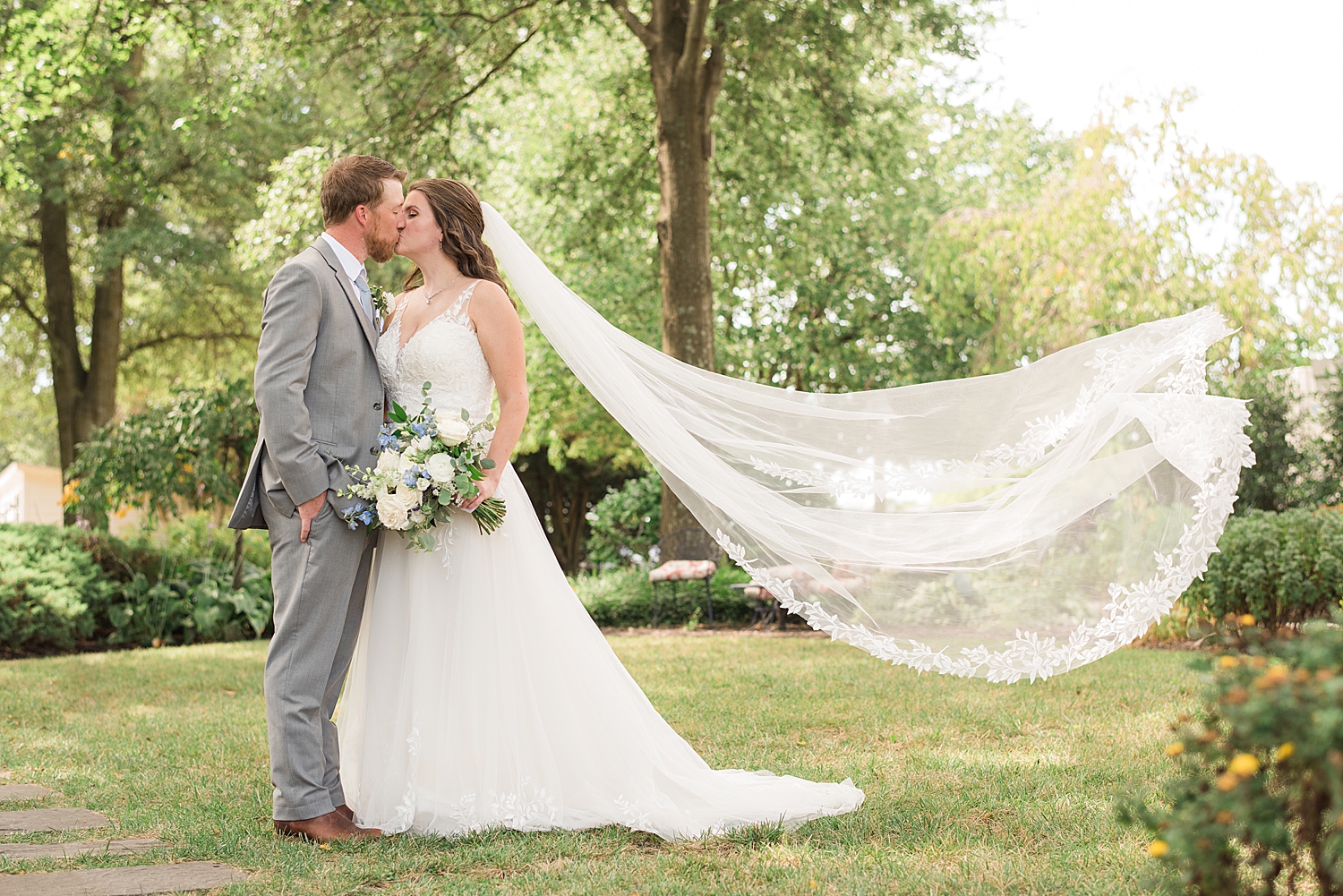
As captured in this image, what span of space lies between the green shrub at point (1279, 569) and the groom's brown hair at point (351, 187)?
6.85m

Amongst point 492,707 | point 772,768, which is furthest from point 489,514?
point 772,768

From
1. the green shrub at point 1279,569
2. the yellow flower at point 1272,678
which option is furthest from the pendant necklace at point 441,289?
the green shrub at point 1279,569

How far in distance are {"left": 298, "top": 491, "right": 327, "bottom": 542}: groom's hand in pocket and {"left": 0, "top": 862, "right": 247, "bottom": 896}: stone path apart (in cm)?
119

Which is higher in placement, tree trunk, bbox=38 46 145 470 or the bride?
tree trunk, bbox=38 46 145 470

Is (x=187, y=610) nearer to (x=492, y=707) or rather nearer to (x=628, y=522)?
(x=628, y=522)

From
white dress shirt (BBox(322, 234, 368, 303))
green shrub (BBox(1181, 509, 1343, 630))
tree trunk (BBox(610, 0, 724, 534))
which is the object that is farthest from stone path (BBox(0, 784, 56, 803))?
green shrub (BBox(1181, 509, 1343, 630))

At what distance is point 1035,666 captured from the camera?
167 inches

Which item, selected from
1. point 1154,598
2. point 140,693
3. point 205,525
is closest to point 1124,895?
point 1154,598

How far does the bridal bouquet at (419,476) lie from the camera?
3.96m

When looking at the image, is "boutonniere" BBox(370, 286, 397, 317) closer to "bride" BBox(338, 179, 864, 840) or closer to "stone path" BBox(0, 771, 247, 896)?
"bride" BBox(338, 179, 864, 840)

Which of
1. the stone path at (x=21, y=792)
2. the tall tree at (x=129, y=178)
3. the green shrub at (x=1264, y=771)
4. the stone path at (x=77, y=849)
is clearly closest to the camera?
the green shrub at (x=1264, y=771)

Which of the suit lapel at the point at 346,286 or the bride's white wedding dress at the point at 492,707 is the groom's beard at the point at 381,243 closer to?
the suit lapel at the point at 346,286

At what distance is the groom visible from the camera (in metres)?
3.98

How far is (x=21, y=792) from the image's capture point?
16.0 ft
